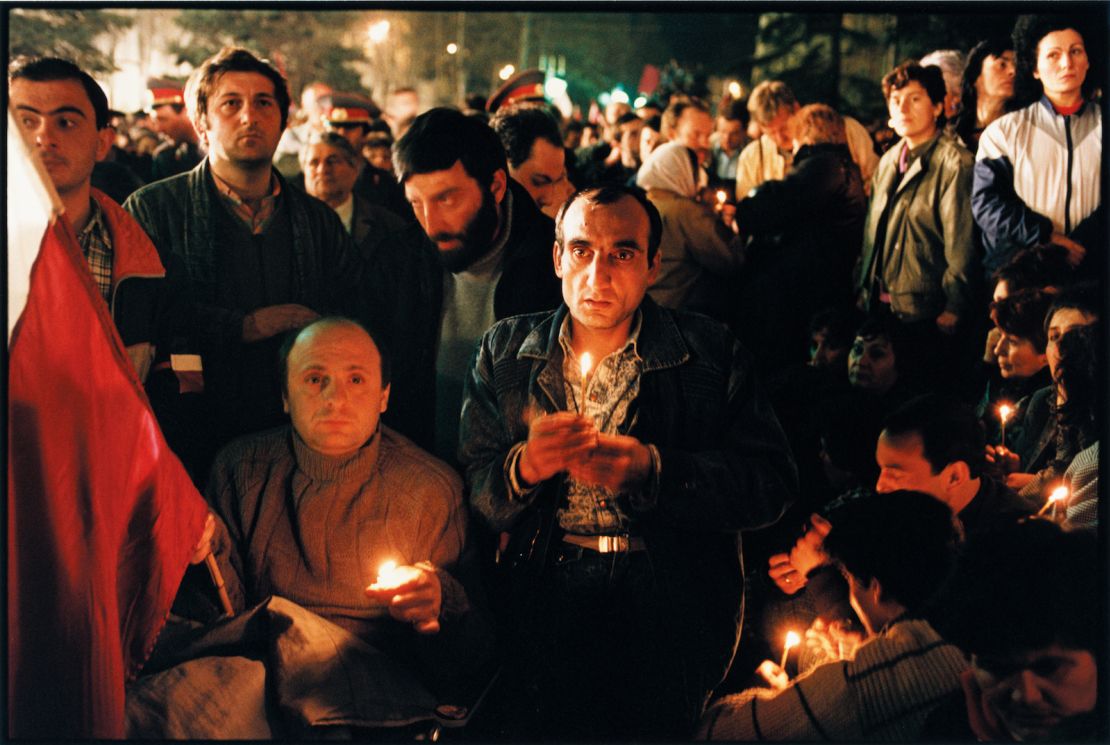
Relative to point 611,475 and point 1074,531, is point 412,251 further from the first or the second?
point 1074,531

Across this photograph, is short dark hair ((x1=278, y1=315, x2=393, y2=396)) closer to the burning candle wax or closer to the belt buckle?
the burning candle wax

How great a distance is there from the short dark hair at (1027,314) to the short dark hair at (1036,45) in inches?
25.9

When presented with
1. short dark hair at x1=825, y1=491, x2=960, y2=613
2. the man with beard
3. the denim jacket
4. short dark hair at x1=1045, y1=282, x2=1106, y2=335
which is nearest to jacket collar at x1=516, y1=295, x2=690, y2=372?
the denim jacket

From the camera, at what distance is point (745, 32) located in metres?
3.99

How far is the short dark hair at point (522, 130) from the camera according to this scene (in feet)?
14.0

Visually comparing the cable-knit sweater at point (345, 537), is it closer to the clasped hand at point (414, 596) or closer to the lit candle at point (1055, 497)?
the clasped hand at point (414, 596)

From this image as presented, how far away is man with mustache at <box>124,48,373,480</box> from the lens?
3.97 m

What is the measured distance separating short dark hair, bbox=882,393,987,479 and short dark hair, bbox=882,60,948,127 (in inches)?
39.0

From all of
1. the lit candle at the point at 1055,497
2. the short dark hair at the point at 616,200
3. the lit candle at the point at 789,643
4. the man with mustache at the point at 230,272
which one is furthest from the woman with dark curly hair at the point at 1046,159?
the man with mustache at the point at 230,272

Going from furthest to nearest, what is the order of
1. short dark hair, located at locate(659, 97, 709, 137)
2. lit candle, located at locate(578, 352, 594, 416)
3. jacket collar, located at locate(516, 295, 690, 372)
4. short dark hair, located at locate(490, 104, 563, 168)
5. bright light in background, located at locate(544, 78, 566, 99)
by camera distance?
bright light in background, located at locate(544, 78, 566, 99) → short dark hair, located at locate(659, 97, 709, 137) → short dark hair, located at locate(490, 104, 563, 168) → jacket collar, located at locate(516, 295, 690, 372) → lit candle, located at locate(578, 352, 594, 416)

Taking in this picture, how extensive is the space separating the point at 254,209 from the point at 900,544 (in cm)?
234

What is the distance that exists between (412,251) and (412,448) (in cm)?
66

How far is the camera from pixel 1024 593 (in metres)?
3.61

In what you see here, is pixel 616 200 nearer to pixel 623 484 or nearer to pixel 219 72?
pixel 623 484
